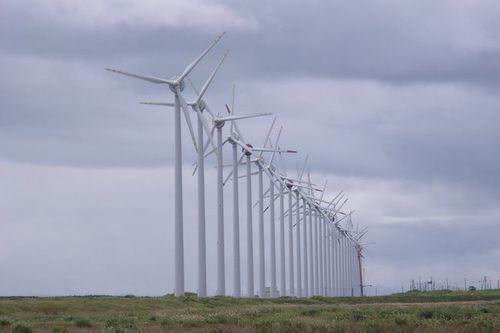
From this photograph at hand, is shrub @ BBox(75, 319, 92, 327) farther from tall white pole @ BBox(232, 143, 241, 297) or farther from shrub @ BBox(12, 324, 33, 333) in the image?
tall white pole @ BBox(232, 143, 241, 297)

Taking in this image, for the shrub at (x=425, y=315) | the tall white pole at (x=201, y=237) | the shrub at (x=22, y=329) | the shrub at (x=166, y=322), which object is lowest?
the shrub at (x=22, y=329)

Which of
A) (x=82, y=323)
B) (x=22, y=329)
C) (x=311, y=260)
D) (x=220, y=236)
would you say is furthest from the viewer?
(x=311, y=260)

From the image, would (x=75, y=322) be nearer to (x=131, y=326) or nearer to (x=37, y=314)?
(x=131, y=326)

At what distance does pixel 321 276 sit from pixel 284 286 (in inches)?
2007

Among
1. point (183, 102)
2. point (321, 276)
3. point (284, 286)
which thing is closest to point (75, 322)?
point (183, 102)

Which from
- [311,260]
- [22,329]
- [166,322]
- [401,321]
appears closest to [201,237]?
[166,322]

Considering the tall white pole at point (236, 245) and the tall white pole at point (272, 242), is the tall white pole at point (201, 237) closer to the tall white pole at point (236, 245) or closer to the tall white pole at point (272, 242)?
the tall white pole at point (236, 245)

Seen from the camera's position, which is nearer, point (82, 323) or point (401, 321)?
point (82, 323)

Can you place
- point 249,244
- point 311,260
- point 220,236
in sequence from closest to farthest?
point 220,236
point 249,244
point 311,260

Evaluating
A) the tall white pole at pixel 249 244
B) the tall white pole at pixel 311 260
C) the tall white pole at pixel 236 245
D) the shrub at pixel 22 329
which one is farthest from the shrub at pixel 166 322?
the tall white pole at pixel 311 260

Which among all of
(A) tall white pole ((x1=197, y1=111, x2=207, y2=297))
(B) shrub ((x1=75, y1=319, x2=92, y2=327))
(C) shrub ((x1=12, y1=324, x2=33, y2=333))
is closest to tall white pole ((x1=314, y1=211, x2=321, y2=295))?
(A) tall white pole ((x1=197, y1=111, x2=207, y2=297))

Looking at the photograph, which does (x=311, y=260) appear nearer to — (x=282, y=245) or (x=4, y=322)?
(x=282, y=245)

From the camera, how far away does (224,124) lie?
108 meters

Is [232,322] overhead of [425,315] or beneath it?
beneath
